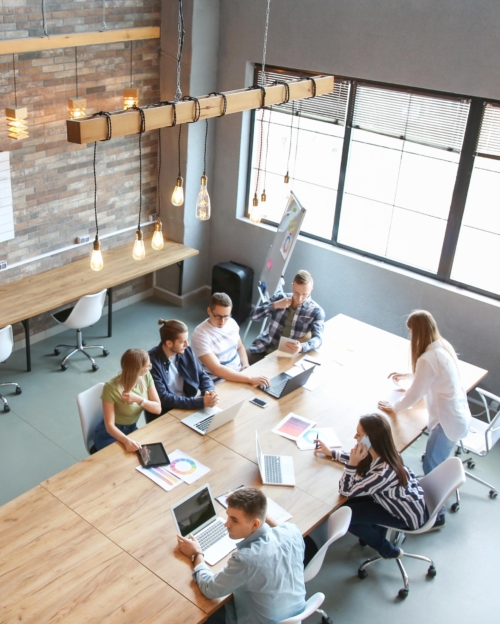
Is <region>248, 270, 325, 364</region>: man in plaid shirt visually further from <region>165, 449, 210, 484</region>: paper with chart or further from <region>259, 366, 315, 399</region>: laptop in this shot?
<region>165, 449, 210, 484</region>: paper with chart

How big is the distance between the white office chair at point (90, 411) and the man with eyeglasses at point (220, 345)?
856mm

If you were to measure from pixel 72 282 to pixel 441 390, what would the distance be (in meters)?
3.75

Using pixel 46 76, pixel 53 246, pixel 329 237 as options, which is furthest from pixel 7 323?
pixel 329 237

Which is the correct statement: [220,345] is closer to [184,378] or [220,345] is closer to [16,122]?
[184,378]

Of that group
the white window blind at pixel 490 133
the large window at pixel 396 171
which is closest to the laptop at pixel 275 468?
the large window at pixel 396 171

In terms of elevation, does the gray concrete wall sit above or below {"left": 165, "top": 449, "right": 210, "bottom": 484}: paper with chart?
above

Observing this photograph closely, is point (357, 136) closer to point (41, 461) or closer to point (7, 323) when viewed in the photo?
point (7, 323)

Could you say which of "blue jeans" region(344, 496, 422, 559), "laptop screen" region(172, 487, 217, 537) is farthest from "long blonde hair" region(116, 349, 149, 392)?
"blue jeans" region(344, 496, 422, 559)

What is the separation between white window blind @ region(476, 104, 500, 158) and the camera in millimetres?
5848

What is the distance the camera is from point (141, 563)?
3496 mm

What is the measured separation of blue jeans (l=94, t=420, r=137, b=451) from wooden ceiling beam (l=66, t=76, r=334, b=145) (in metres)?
1.91

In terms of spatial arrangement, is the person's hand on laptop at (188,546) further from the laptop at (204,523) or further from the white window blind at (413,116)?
the white window blind at (413,116)

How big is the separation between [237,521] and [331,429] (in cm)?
158

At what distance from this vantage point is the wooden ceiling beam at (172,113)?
3701 millimetres
